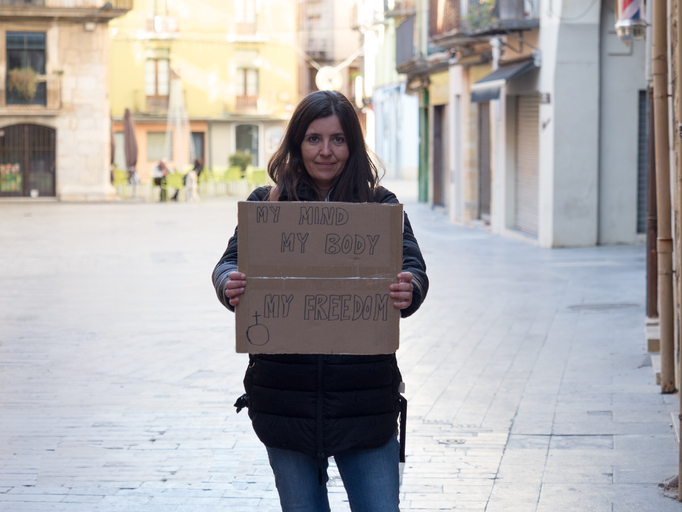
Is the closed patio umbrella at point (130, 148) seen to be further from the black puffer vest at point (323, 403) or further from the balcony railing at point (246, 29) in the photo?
the black puffer vest at point (323, 403)

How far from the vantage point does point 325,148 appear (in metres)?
3.12

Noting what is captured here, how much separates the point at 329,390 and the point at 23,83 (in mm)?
34808

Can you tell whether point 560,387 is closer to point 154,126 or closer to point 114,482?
point 114,482

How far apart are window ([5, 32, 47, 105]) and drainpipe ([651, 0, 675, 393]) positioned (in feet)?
104

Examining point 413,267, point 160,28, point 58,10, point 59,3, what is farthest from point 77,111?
point 413,267

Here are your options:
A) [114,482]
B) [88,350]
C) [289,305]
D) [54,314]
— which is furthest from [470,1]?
[289,305]

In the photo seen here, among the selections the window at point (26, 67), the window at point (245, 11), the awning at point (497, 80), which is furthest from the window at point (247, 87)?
the awning at point (497, 80)

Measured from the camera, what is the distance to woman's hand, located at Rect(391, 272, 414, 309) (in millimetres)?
2936

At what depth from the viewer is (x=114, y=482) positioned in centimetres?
512

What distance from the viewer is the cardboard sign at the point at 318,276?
294cm

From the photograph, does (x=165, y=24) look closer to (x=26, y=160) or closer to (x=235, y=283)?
(x=26, y=160)

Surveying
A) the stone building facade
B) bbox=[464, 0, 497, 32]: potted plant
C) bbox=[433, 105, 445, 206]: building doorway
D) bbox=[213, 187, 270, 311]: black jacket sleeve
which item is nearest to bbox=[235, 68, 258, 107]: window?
the stone building facade

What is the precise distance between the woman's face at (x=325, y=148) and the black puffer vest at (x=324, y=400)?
404 millimetres

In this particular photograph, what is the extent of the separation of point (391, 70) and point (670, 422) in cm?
4808
